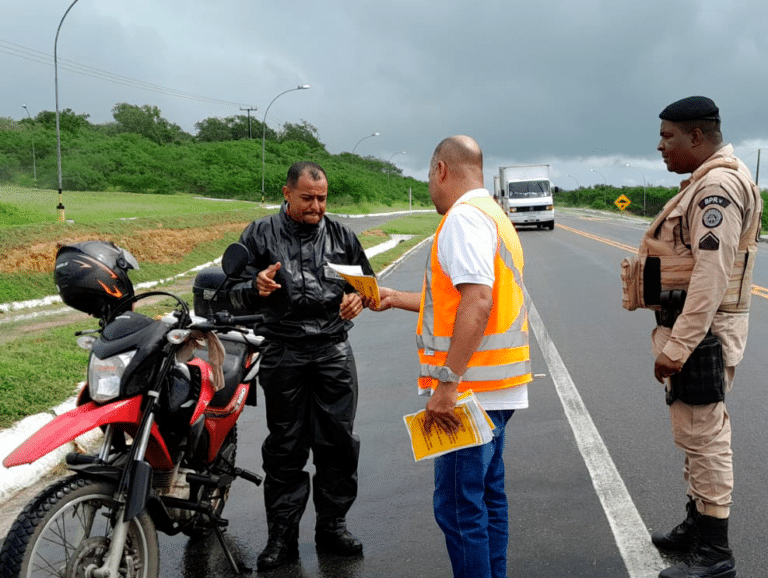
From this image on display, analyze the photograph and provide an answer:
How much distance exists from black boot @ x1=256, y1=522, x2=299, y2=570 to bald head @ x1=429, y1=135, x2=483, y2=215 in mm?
1867

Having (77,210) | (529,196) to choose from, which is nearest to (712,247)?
(77,210)

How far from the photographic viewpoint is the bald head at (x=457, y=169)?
10.2ft

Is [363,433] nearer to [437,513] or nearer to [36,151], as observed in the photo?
[437,513]

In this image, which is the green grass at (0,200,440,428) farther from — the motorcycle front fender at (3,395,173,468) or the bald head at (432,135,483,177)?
the bald head at (432,135,483,177)

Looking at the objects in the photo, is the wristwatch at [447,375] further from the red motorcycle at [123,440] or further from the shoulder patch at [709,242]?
the shoulder patch at [709,242]

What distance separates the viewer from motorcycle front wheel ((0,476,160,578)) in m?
2.78

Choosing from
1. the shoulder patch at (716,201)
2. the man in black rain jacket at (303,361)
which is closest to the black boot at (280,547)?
the man in black rain jacket at (303,361)

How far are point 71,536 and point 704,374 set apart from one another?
8.53ft

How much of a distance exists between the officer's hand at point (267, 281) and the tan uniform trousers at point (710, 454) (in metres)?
1.94

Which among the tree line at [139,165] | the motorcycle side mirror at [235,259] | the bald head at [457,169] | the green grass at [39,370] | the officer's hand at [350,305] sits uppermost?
the tree line at [139,165]

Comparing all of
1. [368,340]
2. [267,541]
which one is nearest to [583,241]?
[368,340]

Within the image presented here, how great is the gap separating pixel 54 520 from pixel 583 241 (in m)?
29.5

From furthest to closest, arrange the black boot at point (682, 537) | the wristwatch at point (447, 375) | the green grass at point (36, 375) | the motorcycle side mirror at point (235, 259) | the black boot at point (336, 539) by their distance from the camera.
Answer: the green grass at point (36, 375)
the black boot at point (336, 539)
the black boot at point (682, 537)
the motorcycle side mirror at point (235, 259)
the wristwatch at point (447, 375)

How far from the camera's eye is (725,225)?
327 cm
